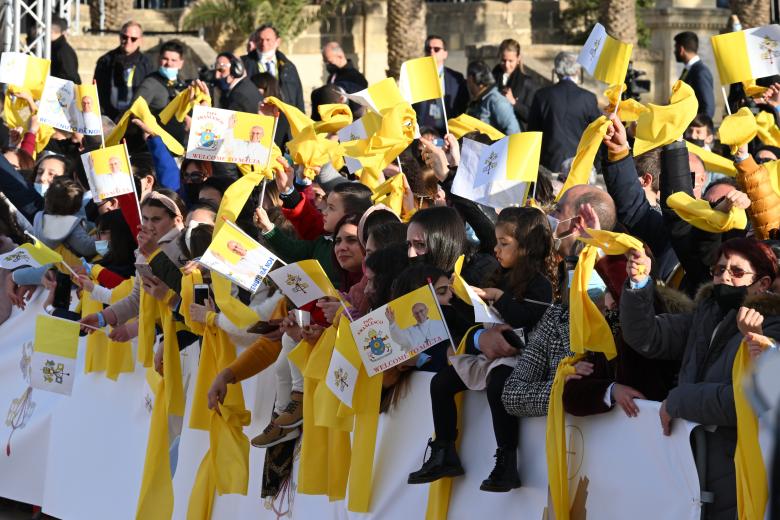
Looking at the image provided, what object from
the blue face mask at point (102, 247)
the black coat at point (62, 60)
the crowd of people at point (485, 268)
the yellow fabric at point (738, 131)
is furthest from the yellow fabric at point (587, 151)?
the black coat at point (62, 60)

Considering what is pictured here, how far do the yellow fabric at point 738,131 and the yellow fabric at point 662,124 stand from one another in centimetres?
22

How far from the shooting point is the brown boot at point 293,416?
7.20 metres

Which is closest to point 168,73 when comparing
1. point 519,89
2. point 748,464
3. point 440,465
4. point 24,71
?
point 24,71

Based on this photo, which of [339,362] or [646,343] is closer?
[646,343]

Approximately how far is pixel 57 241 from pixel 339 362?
3833 millimetres

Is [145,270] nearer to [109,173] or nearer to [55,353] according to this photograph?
[55,353]

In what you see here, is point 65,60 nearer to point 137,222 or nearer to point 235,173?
point 235,173

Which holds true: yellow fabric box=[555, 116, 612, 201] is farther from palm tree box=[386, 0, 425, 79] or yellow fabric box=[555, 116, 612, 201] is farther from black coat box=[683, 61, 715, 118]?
palm tree box=[386, 0, 425, 79]

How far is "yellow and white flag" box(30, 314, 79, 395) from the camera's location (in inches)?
333

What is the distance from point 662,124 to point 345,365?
Result: 5.65 feet

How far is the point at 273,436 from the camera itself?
285 inches

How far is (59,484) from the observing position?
362 inches

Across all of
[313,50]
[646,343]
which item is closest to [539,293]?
[646,343]

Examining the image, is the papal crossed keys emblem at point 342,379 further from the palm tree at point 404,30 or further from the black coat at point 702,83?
the palm tree at point 404,30
